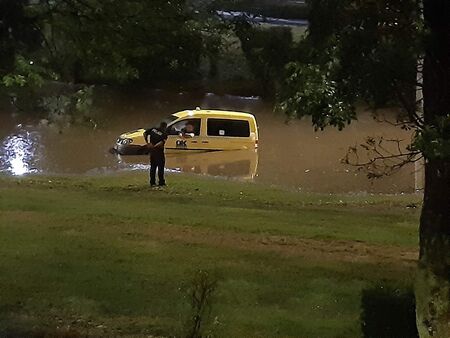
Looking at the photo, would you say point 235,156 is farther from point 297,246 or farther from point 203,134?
point 297,246

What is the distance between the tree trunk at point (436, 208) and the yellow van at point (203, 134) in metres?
16.2

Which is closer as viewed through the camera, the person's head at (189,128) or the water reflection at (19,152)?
the water reflection at (19,152)

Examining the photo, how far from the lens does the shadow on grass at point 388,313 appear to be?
7.62m

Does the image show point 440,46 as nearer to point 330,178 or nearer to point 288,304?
point 288,304

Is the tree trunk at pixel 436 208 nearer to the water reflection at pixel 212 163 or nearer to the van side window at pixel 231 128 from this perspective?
the water reflection at pixel 212 163

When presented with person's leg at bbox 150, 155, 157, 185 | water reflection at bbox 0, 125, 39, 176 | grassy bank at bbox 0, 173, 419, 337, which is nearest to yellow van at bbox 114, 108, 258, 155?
water reflection at bbox 0, 125, 39, 176

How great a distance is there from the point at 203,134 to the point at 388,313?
49.6 feet

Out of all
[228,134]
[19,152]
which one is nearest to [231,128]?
[228,134]

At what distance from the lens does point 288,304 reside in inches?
325

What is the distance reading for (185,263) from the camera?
31.6 feet

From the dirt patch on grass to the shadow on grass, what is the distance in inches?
59.9

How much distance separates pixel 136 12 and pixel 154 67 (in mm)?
1266

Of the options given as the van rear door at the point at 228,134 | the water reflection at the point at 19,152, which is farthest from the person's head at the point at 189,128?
the water reflection at the point at 19,152

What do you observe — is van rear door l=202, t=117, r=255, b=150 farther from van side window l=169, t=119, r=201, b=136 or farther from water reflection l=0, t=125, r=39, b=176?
water reflection l=0, t=125, r=39, b=176
